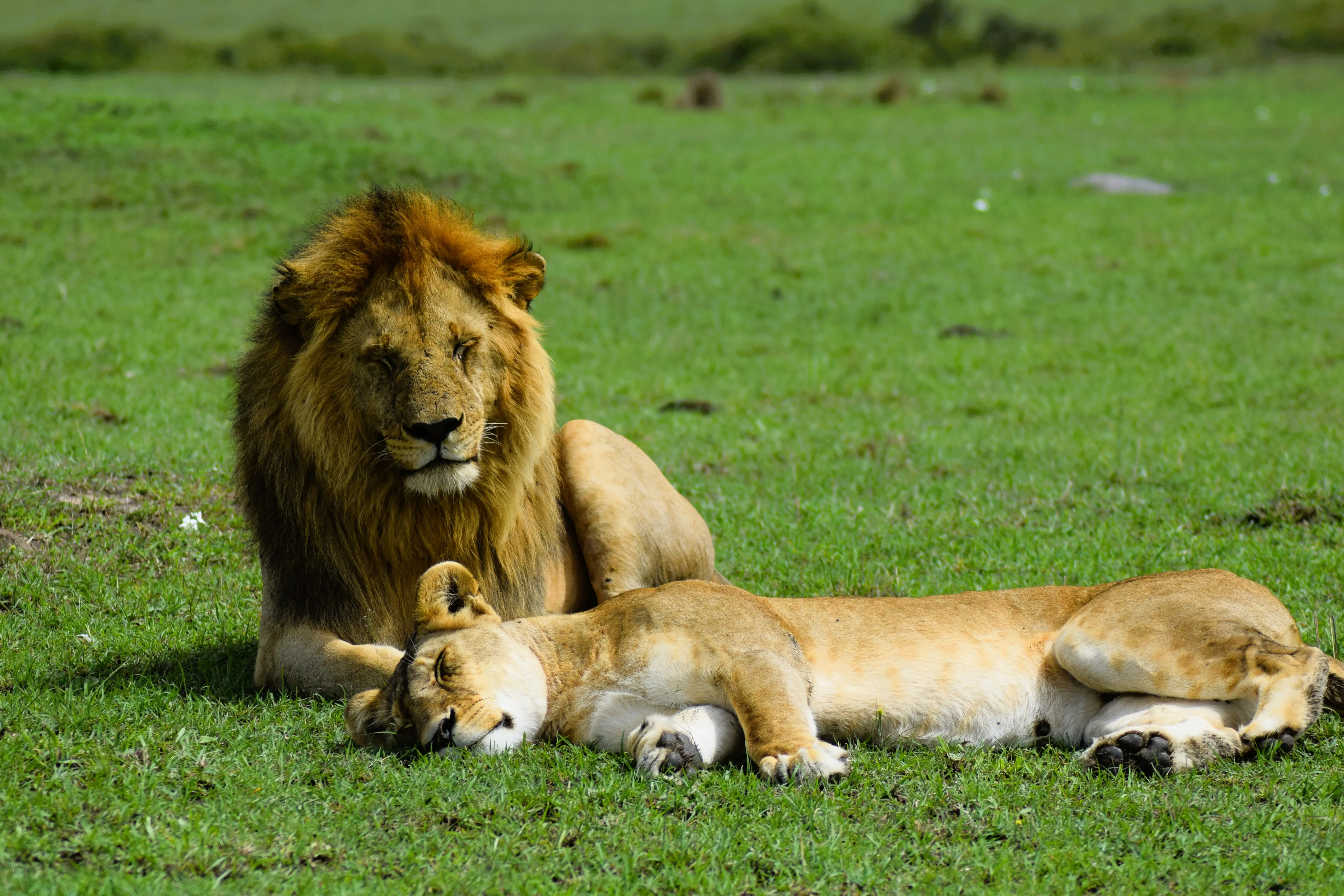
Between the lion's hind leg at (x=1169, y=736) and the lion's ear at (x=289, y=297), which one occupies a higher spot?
the lion's ear at (x=289, y=297)

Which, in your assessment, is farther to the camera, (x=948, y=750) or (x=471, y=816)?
(x=948, y=750)

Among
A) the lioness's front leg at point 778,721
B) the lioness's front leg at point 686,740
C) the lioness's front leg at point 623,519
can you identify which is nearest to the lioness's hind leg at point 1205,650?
the lioness's front leg at point 778,721

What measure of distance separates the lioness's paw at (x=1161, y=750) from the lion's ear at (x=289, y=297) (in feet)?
10.3

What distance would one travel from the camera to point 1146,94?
3128 cm

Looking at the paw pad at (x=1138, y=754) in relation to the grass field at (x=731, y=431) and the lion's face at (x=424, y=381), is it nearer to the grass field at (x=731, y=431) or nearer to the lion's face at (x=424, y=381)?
the grass field at (x=731, y=431)

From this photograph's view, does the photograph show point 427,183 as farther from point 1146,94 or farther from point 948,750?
point 1146,94

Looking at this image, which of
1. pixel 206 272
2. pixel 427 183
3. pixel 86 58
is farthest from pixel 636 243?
pixel 86 58

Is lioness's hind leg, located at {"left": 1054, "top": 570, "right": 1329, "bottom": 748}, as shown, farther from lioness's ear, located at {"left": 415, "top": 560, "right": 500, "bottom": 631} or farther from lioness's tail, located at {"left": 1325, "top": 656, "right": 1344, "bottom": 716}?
lioness's ear, located at {"left": 415, "top": 560, "right": 500, "bottom": 631}

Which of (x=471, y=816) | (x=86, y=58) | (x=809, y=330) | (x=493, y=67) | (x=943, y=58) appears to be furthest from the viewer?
(x=493, y=67)

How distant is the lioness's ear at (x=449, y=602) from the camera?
15.4 feet

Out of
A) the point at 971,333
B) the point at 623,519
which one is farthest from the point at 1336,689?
the point at 971,333

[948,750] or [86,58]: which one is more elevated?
[86,58]

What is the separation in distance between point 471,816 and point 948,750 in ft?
5.43

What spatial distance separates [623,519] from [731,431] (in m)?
4.09
